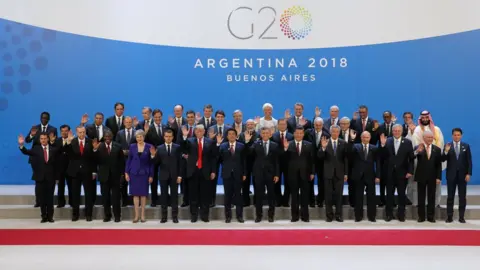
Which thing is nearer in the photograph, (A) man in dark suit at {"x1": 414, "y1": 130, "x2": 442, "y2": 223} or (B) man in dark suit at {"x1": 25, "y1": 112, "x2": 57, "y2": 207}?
(A) man in dark suit at {"x1": 414, "y1": 130, "x2": 442, "y2": 223}

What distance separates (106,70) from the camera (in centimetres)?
1002

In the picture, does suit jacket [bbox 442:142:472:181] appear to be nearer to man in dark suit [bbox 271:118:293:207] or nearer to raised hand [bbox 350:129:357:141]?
raised hand [bbox 350:129:357:141]

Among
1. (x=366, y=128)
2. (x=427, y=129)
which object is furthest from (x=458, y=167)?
(x=366, y=128)

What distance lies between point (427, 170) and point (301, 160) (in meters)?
1.66

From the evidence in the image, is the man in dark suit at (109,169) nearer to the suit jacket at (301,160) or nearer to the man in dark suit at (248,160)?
the man in dark suit at (248,160)

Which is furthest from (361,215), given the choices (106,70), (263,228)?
(106,70)

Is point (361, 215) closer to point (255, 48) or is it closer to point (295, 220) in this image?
point (295, 220)

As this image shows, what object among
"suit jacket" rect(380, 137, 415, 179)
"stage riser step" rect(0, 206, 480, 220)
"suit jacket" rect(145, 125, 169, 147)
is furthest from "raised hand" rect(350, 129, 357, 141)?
"suit jacket" rect(145, 125, 169, 147)

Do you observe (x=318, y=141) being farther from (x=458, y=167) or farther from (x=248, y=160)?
(x=458, y=167)

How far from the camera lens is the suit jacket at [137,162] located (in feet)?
23.9

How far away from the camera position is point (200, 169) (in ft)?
24.3

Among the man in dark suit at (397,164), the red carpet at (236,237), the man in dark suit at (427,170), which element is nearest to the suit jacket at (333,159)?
the man in dark suit at (397,164)

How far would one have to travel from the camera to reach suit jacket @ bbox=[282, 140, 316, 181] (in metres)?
7.33

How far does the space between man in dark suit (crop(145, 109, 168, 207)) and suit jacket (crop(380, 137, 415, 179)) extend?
3046mm
